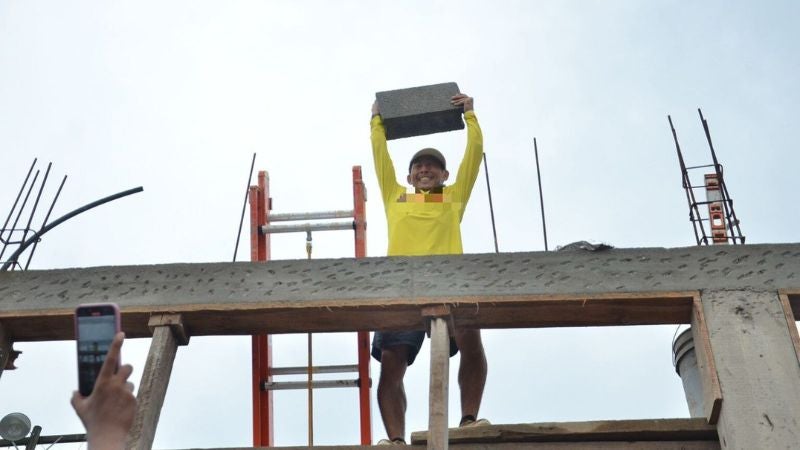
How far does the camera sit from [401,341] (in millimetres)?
7113

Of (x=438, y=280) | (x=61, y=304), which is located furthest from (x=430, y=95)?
(x=61, y=304)

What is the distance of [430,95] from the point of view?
7.98 m

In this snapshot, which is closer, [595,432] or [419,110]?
[595,432]

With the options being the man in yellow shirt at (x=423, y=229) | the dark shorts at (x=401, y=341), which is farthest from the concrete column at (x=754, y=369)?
the dark shorts at (x=401, y=341)

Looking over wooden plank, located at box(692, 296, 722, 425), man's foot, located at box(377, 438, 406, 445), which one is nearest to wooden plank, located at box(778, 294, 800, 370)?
wooden plank, located at box(692, 296, 722, 425)

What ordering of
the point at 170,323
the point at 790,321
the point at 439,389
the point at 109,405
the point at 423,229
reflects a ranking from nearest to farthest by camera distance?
1. the point at 109,405
2. the point at 439,389
3. the point at 790,321
4. the point at 170,323
5. the point at 423,229

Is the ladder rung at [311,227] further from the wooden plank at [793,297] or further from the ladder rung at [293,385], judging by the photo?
the wooden plank at [793,297]

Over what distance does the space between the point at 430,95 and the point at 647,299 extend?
229 centimetres

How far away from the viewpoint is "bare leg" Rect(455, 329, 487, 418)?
679 centimetres

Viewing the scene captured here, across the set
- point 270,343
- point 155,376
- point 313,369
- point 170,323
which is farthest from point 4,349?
point 313,369

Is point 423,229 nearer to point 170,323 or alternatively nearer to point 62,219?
point 170,323

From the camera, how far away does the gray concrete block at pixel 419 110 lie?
25.8 feet

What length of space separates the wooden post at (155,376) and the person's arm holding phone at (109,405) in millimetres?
3277

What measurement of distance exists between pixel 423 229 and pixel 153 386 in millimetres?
2177
